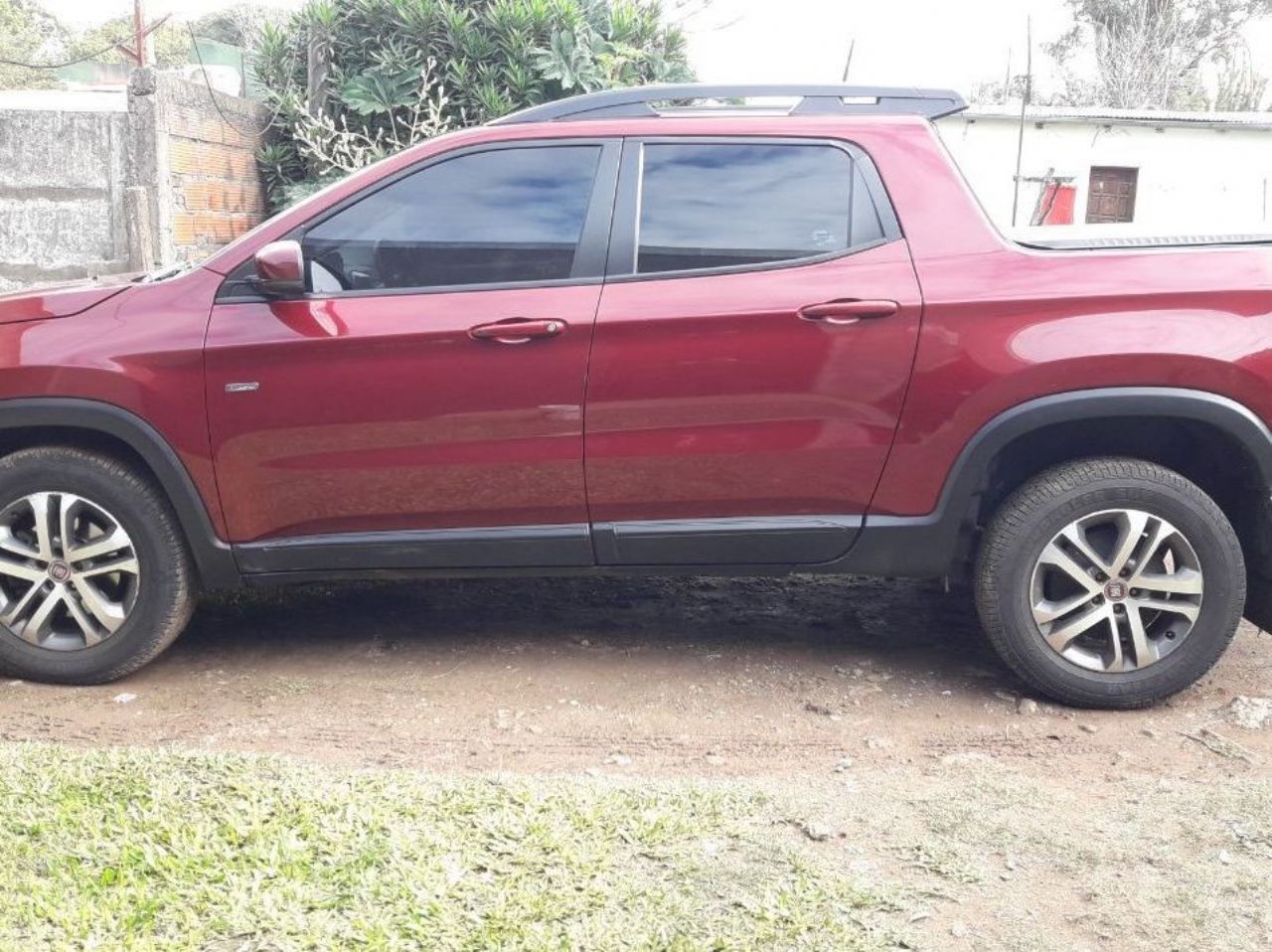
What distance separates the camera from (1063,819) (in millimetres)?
3170

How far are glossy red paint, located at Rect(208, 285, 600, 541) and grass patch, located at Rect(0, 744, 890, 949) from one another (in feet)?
3.04

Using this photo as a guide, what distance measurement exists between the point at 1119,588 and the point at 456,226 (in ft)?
7.72

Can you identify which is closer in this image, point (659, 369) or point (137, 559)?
point (659, 369)

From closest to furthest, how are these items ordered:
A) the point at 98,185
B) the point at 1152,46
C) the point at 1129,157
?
the point at 98,185
the point at 1129,157
the point at 1152,46

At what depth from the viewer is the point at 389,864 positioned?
111 inches

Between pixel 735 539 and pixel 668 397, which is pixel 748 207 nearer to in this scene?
pixel 668 397

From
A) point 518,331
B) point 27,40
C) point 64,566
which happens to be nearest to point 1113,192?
point 518,331

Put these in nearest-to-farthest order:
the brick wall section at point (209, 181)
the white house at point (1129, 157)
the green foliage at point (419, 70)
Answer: the brick wall section at point (209, 181)
the green foliage at point (419, 70)
the white house at point (1129, 157)

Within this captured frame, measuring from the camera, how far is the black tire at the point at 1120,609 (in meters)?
3.76

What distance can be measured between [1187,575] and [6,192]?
7.21 m

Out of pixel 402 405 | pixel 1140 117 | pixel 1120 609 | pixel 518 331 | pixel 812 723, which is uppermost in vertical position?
pixel 1140 117

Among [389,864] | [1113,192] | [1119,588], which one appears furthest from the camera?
[1113,192]

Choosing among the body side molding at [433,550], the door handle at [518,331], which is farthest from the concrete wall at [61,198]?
the door handle at [518,331]

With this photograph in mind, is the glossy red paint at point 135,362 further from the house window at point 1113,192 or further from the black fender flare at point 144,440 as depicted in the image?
the house window at point 1113,192
